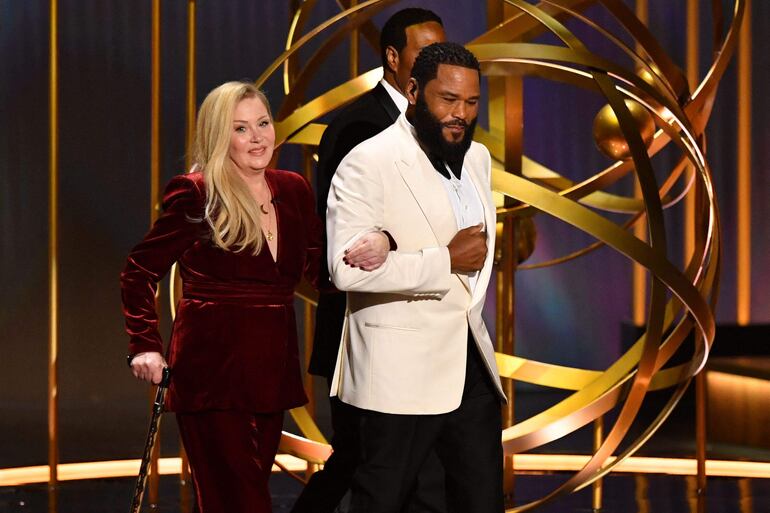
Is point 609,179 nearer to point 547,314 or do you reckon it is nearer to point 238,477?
point 238,477

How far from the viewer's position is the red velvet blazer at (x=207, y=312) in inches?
110

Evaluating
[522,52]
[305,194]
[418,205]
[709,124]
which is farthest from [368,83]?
[709,124]

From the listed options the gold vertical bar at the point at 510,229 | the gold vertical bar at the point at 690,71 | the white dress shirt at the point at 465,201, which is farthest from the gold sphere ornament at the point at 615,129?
the gold vertical bar at the point at 690,71

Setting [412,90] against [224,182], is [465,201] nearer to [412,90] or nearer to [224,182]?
[412,90]

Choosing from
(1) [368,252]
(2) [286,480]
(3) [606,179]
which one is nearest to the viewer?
(1) [368,252]

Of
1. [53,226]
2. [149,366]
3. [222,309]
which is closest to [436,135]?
[222,309]

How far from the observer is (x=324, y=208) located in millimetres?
3090

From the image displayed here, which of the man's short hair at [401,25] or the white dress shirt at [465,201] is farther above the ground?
the man's short hair at [401,25]

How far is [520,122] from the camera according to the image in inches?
157

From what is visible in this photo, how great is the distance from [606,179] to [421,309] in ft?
6.76

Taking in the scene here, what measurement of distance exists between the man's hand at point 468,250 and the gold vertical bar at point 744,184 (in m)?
4.20

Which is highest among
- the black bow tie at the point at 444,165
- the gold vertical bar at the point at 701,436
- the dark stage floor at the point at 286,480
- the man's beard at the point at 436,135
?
the man's beard at the point at 436,135

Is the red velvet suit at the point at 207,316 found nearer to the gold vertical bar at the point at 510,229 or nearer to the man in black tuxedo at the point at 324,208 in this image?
the man in black tuxedo at the point at 324,208

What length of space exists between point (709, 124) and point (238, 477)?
439 centimetres
